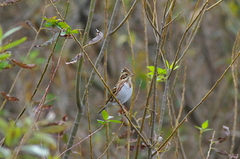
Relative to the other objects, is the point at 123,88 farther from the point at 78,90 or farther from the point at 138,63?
the point at 138,63

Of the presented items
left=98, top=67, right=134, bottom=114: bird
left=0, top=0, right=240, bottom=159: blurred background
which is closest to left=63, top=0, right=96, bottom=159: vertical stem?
left=98, top=67, right=134, bottom=114: bird

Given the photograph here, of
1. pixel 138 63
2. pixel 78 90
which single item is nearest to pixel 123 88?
pixel 78 90

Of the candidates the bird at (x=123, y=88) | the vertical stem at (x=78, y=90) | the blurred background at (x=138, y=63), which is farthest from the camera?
the blurred background at (x=138, y=63)

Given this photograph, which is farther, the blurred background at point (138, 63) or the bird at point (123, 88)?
the blurred background at point (138, 63)

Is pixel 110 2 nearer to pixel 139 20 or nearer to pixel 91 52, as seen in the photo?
pixel 139 20

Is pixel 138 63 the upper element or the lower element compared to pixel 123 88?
lower

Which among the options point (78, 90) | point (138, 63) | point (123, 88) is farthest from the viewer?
point (138, 63)

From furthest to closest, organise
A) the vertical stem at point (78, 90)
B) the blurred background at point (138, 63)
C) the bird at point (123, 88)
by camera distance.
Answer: the blurred background at point (138, 63), the bird at point (123, 88), the vertical stem at point (78, 90)

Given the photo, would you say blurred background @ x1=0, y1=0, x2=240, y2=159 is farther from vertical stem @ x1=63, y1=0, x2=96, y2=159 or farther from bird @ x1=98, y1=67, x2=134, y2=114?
vertical stem @ x1=63, y1=0, x2=96, y2=159

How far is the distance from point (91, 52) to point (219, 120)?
9.39 ft

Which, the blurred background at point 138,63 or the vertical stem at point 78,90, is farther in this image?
the blurred background at point 138,63

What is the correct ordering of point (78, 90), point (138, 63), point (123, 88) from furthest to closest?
point (138, 63)
point (123, 88)
point (78, 90)

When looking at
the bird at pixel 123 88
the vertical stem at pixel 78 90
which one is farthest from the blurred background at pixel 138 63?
the vertical stem at pixel 78 90

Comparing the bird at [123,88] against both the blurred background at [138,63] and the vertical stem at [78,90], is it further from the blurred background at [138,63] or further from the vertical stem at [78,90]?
the blurred background at [138,63]
